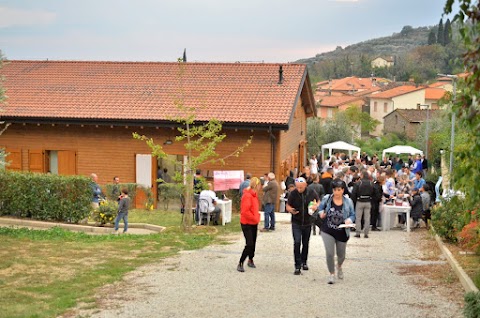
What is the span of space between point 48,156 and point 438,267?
18073mm

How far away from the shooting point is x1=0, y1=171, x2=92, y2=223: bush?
18.6 metres

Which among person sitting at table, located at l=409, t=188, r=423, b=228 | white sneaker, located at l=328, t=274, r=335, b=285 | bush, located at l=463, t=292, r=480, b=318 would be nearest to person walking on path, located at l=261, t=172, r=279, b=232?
person sitting at table, located at l=409, t=188, r=423, b=228

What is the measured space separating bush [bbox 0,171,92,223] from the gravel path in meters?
6.08

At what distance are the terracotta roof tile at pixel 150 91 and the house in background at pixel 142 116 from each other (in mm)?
39

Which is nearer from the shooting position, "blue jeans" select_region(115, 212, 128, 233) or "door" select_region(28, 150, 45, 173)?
"blue jeans" select_region(115, 212, 128, 233)

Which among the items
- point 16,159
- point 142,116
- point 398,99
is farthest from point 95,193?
point 398,99

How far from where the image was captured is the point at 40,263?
12.4 metres

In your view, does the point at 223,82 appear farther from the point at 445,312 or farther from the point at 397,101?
the point at 397,101

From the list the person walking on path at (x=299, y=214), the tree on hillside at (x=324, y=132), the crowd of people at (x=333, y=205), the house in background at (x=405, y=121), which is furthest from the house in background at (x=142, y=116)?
the house in background at (x=405, y=121)

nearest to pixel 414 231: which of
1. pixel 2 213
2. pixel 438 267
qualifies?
pixel 438 267

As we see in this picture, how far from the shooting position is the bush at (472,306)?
7.81 metres

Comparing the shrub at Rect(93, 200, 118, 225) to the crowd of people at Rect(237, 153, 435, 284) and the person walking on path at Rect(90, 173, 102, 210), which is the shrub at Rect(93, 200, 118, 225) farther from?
the crowd of people at Rect(237, 153, 435, 284)

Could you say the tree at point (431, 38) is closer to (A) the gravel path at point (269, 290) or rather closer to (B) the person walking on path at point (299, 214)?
(A) the gravel path at point (269, 290)

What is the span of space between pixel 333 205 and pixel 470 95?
4.98 metres
